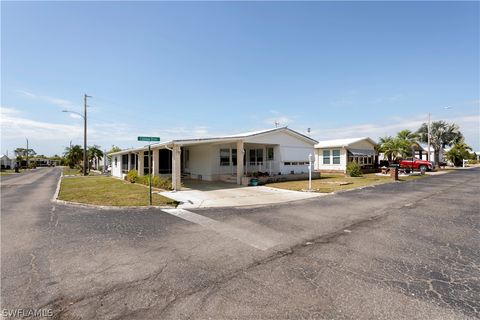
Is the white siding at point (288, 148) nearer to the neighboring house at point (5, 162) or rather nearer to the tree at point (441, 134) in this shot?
the tree at point (441, 134)

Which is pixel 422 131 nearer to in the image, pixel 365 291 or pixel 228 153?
pixel 228 153

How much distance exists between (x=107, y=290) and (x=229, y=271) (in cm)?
194

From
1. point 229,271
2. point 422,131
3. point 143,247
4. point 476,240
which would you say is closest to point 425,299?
point 229,271

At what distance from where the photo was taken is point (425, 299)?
3.27 metres

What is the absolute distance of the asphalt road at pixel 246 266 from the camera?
313 cm

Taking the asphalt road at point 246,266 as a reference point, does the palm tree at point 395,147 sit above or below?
above

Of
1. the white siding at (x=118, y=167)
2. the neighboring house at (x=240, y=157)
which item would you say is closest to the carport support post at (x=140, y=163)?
the neighboring house at (x=240, y=157)

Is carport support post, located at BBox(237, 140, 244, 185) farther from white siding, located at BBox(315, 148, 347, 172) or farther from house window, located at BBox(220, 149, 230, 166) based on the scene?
white siding, located at BBox(315, 148, 347, 172)

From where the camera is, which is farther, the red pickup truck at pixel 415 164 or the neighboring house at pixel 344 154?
the red pickup truck at pixel 415 164

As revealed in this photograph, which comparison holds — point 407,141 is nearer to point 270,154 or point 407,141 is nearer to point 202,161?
point 270,154

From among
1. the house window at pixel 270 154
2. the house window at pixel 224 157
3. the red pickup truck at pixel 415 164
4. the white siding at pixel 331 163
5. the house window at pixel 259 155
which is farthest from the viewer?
the red pickup truck at pixel 415 164

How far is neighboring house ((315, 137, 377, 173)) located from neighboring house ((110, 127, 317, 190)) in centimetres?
633

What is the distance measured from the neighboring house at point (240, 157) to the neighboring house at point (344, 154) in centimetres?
633

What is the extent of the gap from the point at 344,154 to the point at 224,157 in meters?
16.4
